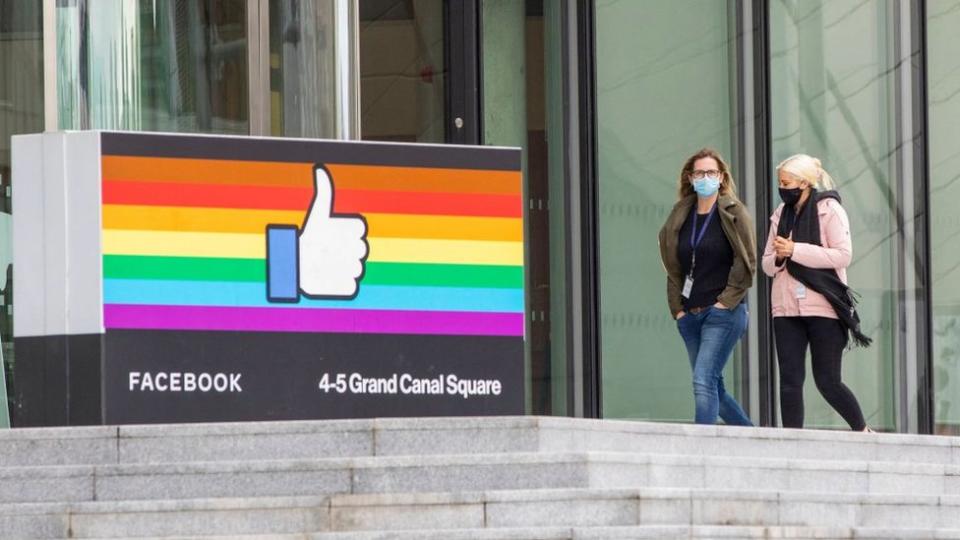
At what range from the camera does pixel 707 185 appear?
481 inches

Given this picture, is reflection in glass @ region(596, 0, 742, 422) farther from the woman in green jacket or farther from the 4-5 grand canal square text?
the 4-5 grand canal square text

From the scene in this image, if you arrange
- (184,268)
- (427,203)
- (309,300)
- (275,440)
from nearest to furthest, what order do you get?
1. (275,440)
2. (184,268)
3. (309,300)
4. (427,203)

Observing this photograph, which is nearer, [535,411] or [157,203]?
[157,203]

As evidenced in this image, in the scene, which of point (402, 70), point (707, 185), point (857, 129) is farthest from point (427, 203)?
point (857, 129)

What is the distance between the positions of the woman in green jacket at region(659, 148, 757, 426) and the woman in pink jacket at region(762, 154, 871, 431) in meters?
0.21

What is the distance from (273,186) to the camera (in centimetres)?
1070

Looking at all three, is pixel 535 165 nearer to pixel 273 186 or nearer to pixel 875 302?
pixel 875 302

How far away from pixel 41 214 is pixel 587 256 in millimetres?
7690

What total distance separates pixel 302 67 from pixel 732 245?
4.67 m

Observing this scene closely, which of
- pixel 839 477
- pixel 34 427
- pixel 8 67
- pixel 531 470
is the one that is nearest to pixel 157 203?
pixel 34 427

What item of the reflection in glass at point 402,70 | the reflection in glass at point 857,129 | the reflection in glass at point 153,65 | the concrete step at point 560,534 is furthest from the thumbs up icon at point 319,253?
the reflection in glass at point 857,129

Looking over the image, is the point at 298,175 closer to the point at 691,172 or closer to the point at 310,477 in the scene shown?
the point at 310,477

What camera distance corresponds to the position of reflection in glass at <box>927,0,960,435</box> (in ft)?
62.3

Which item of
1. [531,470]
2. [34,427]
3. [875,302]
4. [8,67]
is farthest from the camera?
[875,302]
